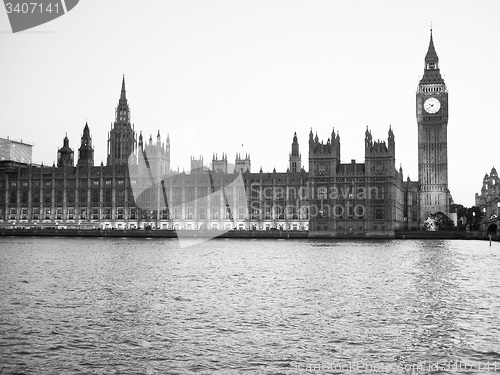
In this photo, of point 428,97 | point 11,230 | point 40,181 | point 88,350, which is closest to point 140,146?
point 40,181

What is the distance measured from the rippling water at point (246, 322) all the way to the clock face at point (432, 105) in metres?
138

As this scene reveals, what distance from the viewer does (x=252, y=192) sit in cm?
16238

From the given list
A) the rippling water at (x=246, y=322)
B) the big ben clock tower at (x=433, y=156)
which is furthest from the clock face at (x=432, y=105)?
the rippling water at (x=246, y=322)

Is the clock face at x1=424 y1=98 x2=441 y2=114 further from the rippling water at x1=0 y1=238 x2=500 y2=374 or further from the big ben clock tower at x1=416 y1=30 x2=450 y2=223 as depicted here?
the rippling water at x1=0 y1=238 x2=500 y2=374

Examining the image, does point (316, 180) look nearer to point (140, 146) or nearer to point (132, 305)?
point (140, 146)

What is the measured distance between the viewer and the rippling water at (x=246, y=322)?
847 inches

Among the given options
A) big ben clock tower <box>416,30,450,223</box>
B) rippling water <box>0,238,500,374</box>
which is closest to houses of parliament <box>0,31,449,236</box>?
big ben clock tower <box>416,30,450,223</box>

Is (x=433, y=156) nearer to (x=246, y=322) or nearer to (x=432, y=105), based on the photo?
(x=432, y=105)

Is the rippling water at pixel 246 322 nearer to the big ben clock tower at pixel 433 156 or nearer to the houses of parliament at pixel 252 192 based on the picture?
the houses of parliament at pixel 252 192

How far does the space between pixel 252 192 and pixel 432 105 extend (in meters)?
59.8

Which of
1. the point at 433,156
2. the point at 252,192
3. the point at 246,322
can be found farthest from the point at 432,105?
the point at 246,322

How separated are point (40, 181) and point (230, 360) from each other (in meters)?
164

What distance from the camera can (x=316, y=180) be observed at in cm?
15425

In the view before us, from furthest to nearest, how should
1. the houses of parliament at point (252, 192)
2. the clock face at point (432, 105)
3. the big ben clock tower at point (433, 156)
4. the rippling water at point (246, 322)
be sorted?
the clock face at point (432, 105) → the big ben clock tower at point (433, 156) → the houses of parliament at point (252, 192) → the rippling water at point (246, 322)
